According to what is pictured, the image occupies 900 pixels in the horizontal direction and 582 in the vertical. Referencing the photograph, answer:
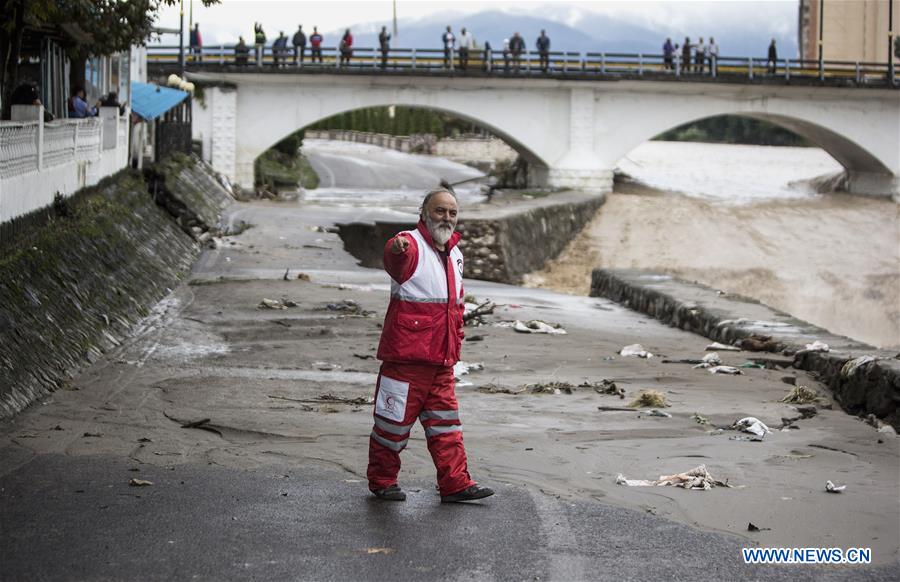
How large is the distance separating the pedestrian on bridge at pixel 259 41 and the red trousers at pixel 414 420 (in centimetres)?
4174

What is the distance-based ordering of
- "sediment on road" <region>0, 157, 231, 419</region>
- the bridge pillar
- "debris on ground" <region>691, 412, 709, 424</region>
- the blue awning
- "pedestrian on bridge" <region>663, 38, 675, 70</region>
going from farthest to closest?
"pedestrian on bridge" <region>663, 38, 675, 70</region> → the bridge pillar → the blue awning → "sediment on road" <region>0, 157, 231, 419</region> → "debris on ground" <region>691, 412, 709, 424</region>

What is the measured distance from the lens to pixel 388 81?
47906mm

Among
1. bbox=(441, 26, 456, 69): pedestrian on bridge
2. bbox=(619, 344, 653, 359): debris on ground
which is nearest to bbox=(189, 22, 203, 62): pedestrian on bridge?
bbox=(441, 26, 456, 69): pedestrian on bridge

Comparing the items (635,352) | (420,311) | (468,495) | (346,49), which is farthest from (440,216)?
(346,49)

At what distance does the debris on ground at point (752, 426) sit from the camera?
9.30m

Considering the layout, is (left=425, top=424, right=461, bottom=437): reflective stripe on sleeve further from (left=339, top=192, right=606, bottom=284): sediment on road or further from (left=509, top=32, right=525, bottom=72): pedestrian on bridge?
(left=509, top=32, right=525, bottom=72): pedestrian on bridge

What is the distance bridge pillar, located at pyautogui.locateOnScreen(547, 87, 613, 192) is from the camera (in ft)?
163

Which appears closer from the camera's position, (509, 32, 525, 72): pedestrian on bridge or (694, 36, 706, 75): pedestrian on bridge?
(509, 32, 525, 72): pedestrian on bridge

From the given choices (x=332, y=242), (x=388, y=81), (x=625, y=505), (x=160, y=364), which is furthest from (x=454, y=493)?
(x=388, y=81)

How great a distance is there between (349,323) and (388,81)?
33718 mm

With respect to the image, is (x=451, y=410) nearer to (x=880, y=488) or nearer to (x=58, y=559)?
(x=58, y=559)

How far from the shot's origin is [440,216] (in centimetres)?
682

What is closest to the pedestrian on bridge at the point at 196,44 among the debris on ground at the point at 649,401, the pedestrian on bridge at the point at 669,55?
the pedestrian on bridge at the point at 669,55

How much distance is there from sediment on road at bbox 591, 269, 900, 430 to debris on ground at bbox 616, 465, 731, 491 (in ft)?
10.7
